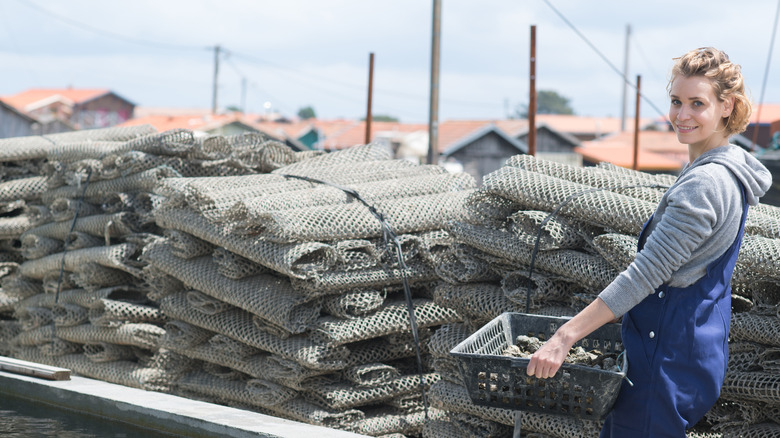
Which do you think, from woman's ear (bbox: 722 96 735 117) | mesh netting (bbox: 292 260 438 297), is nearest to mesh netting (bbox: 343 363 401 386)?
mesh netting (bbox: 292 260 438 297)

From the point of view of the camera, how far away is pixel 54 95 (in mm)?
58156

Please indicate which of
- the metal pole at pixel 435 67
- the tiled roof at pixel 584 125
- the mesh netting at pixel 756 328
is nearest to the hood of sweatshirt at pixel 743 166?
the mesh netting at pixel 756 328

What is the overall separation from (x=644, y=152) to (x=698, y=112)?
129 feet

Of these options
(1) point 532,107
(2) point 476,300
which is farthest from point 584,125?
(2) point 476,300

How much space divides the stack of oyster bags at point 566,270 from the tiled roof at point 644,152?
94.8 feet

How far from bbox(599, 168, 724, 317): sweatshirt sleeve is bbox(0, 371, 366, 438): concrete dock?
1595 millimetres

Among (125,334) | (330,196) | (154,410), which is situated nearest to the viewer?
(154,410)

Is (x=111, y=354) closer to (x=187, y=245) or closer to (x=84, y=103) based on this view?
(x=187, y=245)

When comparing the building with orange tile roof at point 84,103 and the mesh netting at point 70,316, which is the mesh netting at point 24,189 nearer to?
the mesh netting at point 70,316

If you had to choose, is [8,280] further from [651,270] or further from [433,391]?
[651,270]

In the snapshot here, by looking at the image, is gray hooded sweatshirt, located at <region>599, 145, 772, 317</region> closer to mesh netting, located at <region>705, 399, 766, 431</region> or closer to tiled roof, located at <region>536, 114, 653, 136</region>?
mesh netting, located at <region>705, 399, 766, 431</region>

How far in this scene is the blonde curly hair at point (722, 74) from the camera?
2521 millimetres

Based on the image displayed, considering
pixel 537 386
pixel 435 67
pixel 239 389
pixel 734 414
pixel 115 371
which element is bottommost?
pixel 115 371

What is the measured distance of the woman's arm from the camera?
8.16ft
